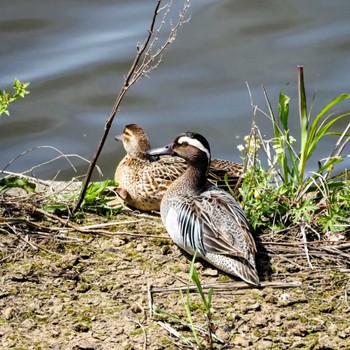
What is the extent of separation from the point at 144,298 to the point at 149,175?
1.88 m

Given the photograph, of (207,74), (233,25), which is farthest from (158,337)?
(233,25)

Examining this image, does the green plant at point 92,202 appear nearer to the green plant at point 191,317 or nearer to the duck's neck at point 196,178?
the duck's neck at point 196,178

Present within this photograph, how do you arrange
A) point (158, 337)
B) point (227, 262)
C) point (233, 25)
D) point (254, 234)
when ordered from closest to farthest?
point (158, 337)
point (227, 262)
point (254, 234)
point (233, 25)

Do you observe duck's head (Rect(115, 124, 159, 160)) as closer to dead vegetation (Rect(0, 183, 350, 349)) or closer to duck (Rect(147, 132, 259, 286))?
duck (Rect(147, 132, 259, 286))

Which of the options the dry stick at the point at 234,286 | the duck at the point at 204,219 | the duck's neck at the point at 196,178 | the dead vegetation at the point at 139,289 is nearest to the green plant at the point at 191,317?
the dead vegetation at the point at 139,289

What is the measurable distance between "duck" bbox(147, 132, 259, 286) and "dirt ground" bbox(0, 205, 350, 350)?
11 cm

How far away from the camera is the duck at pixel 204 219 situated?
18.9ft

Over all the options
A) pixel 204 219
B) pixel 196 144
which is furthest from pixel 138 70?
pixel 204 219

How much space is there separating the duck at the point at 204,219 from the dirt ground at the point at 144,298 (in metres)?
0.11

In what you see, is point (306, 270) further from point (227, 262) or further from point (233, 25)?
point (233, 25)

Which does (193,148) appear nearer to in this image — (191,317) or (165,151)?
(165,151)

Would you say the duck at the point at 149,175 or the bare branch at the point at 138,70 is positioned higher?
the bare branch at the point at 138,70

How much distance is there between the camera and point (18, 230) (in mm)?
6230

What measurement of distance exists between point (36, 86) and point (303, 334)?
7309 millimetres
